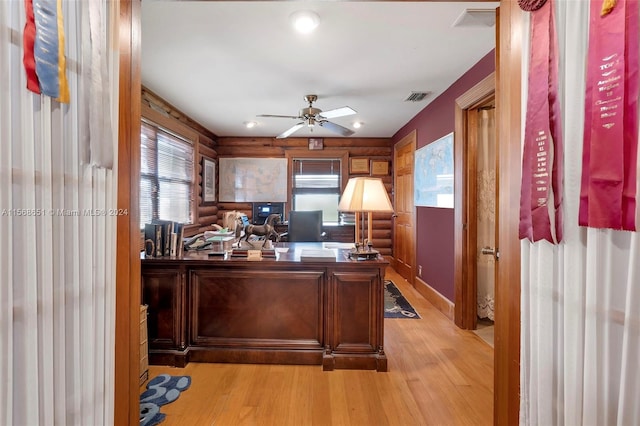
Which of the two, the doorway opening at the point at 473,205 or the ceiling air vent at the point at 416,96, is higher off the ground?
the ceiling air vent at the point at 416,96

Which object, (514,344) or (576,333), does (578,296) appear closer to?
(576,333)

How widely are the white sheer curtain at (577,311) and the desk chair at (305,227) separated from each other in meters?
3.32

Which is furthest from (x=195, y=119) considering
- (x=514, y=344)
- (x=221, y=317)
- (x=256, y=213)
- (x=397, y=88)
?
(x=514, y=344)

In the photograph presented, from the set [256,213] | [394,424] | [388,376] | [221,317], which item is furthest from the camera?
[256,213]

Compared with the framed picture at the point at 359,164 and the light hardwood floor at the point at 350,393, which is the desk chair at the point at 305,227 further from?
the framed picture at the point at 359,164

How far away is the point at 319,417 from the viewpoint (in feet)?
5.97

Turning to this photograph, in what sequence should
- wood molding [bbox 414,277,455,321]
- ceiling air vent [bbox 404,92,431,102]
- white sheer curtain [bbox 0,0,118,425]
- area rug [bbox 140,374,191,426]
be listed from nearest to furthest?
1. white sheer curtain [bbox 0,0,118,425]
2. area rug [bbox 140,374,191,426]
3. wood molding [bbox 414,277,455,321]
4. ceiling air vent [bbox 404,92,431,102]

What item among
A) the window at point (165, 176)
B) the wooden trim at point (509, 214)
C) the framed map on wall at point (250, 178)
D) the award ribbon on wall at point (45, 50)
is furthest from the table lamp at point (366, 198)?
the framed map on wall at point (250, 178)

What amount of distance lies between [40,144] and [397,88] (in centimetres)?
336

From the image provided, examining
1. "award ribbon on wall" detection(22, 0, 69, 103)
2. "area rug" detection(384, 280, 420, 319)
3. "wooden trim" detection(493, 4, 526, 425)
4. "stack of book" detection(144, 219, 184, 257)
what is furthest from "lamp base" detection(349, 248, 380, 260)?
"award ribbon on wall" detection(22, 0, 69, 103)

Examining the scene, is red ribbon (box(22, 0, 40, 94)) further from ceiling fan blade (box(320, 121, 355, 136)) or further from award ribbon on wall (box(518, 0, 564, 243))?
ceiling fan blade (box(320, 121, 355, 136))

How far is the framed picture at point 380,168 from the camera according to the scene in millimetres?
6027

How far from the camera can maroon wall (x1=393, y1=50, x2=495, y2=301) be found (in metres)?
3.12

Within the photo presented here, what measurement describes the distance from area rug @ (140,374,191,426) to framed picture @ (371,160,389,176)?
4.81 metres
